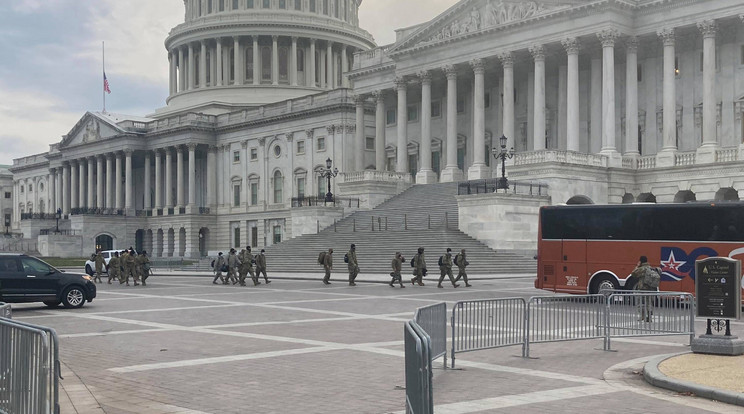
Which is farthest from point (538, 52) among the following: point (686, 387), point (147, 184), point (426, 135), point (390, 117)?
point (147, 184)

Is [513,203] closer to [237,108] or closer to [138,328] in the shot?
[138,328]

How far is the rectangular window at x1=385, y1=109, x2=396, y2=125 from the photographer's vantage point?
262ft

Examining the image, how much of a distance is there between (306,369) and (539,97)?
4807 cm

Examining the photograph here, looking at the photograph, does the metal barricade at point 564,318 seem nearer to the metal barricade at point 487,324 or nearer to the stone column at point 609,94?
the metal barricade at point 487,324

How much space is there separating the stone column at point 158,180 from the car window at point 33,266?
79665 mm

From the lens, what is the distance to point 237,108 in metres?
109

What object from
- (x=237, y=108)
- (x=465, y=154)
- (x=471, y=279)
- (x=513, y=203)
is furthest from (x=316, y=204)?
(x=237, y=108)

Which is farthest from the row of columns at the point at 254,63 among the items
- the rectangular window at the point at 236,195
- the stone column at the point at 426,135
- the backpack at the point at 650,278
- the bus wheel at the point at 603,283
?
the backpack at the point at 650,278

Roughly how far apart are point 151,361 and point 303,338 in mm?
3761

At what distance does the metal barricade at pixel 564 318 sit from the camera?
15.8 metres

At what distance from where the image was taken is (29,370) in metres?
8.51

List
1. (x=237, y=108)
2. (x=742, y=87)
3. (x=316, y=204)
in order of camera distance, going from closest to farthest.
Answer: (x=742, y=87)
(x=316, y=204)
(x=237, y=108)

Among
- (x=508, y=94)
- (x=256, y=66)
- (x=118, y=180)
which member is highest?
(x=256, y=66)

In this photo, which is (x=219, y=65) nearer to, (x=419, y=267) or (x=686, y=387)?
(x=419, y=267)
